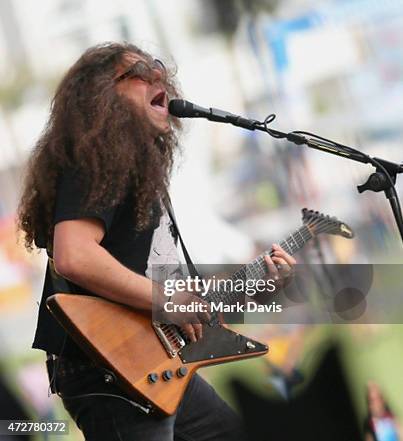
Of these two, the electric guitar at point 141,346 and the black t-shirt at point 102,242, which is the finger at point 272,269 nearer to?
the electric guitar at point 141,346

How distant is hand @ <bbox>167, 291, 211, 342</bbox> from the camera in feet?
5.82

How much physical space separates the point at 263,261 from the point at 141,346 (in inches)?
17.9

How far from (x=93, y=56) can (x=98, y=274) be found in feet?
2.12

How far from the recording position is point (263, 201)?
2.46 m

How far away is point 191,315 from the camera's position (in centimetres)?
179

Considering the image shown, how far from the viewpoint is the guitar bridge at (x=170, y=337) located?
5.87 feet

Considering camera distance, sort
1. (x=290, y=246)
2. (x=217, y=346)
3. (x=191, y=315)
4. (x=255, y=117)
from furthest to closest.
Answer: (x=255, y=117), (x=290, y=246), (x=217, y=346), (x=191, y=315)

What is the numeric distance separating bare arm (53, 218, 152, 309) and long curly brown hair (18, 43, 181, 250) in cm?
6

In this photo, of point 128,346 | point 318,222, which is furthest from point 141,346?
point 318,222

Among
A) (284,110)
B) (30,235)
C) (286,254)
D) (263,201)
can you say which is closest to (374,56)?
(284,110)

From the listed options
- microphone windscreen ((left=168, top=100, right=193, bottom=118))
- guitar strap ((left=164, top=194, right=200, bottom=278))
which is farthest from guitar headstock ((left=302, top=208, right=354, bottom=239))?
microphone windscreen ((left=168, top=100, right=193, bottom=118))

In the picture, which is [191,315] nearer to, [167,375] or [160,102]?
[167,375]

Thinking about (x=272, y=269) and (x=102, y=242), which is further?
(x=272, y=269)

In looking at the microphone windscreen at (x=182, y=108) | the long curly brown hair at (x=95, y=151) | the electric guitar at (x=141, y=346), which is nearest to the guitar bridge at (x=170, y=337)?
the electric guitar at (x=141, y=346)
